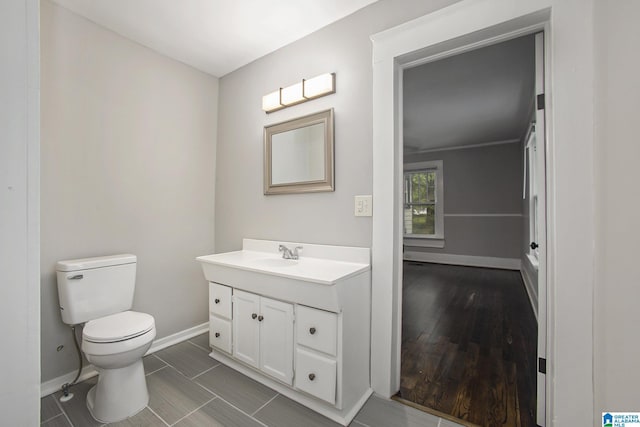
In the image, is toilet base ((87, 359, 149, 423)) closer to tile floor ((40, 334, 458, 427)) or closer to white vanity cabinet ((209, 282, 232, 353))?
tile floor ((40, 334, 458, 427))

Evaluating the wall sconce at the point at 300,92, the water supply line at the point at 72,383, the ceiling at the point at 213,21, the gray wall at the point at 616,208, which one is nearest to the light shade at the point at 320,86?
the wall sconce at the point at 300,92

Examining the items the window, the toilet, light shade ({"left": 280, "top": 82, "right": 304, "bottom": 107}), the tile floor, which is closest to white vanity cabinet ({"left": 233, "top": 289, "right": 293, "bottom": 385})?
the tile floor

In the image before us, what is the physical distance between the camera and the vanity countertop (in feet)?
5.00

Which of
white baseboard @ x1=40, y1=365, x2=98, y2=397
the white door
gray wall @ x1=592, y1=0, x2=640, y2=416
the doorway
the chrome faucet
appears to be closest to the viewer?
gray wall @ x1=592, y1=0, x2=640, y2=416

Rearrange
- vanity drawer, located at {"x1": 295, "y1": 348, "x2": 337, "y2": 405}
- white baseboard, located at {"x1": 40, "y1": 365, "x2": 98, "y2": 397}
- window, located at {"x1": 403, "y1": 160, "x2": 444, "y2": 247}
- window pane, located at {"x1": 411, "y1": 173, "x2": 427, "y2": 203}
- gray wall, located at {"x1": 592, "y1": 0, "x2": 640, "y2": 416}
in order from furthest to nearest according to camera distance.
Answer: window pane, located at {"x1": 411, "y1": 173, "x2": 427, "y2": 203} < window, located at {"x1": 403, "y1": 160, "x2": 444, "y2": 247} < white baseboard, located at {"x1": 40, "y1": 365, "x2": 98, "y2": 397} < vanity drawer, located at {"x1": 295, "y1": 348, "x2": 337, "y2": 405} < gray wall, located at {"x1": 592, "y1": 0, "x2": 640, "y2": 416}

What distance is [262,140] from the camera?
2.36 meters

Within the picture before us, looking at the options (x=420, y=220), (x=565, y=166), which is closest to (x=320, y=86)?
(x=565, y=166)

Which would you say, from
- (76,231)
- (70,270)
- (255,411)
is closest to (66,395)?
(70,270)

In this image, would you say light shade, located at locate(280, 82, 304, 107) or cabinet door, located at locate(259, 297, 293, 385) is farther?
light shade, located at locate(280, 82, 304, 107)

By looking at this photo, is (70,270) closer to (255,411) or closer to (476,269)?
(255,411)

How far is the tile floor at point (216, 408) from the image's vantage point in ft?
4.75

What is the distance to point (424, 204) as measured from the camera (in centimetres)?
608

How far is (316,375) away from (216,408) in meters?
0.62

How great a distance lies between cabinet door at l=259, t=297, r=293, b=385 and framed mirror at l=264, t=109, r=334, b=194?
861 millimetres
